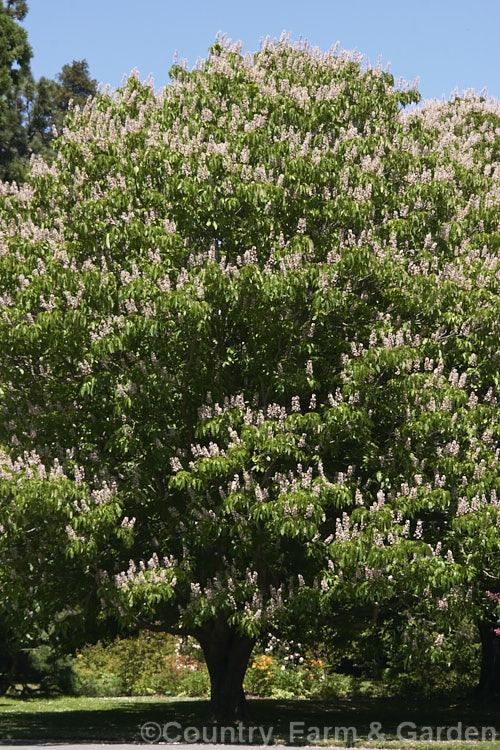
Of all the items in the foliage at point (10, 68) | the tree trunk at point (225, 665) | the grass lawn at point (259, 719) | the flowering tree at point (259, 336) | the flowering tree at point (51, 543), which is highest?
the foliage at point (10, 68)

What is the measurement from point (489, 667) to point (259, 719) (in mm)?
9753

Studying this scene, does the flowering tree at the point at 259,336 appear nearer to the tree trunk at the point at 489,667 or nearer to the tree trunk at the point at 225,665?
the tree trunk at the point at 225,665

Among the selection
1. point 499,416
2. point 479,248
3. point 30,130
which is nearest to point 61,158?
point 479,248

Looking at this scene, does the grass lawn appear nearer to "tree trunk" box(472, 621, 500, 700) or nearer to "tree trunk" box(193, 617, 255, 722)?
"tree trunk" box(193, 617, 255, 722)

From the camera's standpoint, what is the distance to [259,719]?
21.3 metres

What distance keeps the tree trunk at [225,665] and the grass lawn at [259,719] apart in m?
0.50

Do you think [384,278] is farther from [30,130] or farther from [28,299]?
[30,130]

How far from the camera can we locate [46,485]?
14438 millimetres

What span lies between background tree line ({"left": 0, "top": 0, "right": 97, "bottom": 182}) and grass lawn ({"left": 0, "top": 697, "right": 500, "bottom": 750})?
50.6 feet

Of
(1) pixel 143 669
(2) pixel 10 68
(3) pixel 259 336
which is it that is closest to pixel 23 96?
(2) pixel 10 68

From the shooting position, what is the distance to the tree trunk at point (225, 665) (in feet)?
64.3

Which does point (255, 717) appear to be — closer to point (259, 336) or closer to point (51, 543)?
point (51, 543)

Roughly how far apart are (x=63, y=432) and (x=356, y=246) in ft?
21.7

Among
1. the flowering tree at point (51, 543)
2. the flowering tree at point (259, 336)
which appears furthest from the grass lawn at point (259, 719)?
the flowering tree at point (259, 336)
